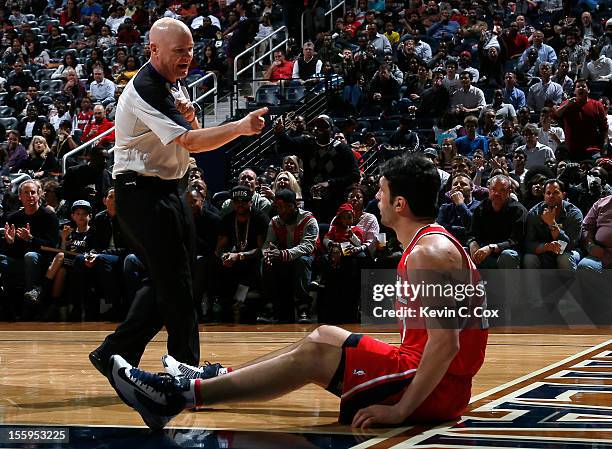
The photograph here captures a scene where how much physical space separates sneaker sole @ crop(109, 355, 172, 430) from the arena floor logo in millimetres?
935

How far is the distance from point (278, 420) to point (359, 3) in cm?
1418

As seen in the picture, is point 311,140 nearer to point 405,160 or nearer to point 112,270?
point 112,270

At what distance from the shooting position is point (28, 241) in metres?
10.3

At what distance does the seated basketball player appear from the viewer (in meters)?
3.71

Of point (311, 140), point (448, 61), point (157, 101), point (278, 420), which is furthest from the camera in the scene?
point (448, 61)

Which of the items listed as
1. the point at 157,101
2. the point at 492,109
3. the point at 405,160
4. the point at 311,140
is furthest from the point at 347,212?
the point at 405,160

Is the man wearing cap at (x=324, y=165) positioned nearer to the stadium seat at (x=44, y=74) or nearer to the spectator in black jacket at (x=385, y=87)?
the spectator in black jacket at (x=385, y=87)

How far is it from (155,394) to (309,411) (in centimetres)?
88

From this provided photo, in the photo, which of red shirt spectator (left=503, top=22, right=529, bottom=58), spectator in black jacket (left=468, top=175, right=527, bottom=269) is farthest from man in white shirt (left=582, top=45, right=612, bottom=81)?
spectator in black jacket (left=468, top=175, right=527, bottom=269)

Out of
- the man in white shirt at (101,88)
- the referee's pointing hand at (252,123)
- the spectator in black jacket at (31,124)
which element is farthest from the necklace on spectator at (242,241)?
the man in white shirt at (101,88)

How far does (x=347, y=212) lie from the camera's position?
9414 mm

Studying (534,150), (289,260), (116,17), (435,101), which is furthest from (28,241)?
(116,17)

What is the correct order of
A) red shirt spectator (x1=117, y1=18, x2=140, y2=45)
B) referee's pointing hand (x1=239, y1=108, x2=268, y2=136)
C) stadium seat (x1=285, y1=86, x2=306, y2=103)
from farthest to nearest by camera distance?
red shirt spectator (x1=117, y1=18, x2=140, y2=45) < stadium seat (x1=285, y1=86, x2=306, y2=103) < referee's pointing hand (x1=239, y1=108, x2=268, y2=136)

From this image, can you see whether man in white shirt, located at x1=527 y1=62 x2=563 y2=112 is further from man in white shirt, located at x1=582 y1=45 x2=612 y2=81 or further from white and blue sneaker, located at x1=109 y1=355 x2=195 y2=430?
white and blue sneaker, located at x1=109 y1=355 x2=195 y2=430
